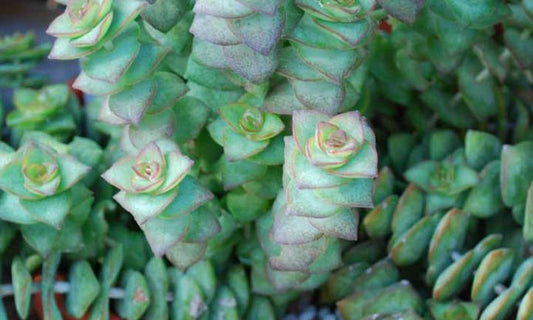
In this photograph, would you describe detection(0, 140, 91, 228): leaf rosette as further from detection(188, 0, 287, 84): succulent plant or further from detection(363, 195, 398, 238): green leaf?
detection(363, 195, 398, 238): green leaf

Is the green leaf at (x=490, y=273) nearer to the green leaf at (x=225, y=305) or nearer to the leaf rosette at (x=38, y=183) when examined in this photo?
the green leaf at (x=225, y=305)

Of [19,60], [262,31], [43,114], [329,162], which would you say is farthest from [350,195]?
[19,60]

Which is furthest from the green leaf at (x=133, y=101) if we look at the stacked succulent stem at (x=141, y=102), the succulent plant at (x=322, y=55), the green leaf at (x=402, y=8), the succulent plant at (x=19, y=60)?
the succulent plant at (x=19, y=60)

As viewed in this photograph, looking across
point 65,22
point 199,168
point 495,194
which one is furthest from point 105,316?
point 495,194

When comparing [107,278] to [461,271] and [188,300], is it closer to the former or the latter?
[188,300]

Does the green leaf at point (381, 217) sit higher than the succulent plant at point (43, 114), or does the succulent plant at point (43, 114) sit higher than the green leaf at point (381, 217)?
the green leaf at point (381, 217)

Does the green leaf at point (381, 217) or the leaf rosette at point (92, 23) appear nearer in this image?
the leaf rosette at point (92, 23)
